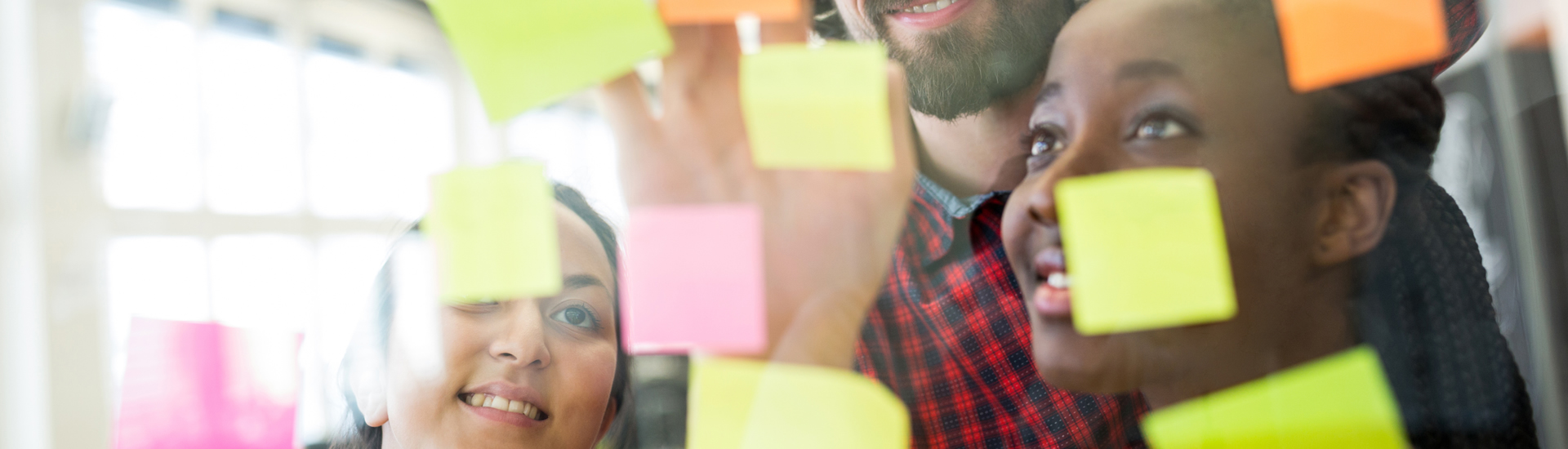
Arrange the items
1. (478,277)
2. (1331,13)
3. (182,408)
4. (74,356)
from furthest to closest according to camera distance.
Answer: (74,356), (182,408), (478,277), (1331,13)

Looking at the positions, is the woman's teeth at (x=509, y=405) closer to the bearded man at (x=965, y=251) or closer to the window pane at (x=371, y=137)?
the window pane at (x=371, y=137)

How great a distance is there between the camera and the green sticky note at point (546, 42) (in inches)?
22.2

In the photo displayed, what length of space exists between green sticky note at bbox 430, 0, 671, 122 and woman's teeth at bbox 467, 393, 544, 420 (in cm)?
24

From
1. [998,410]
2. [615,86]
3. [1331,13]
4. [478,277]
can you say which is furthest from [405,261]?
[1331,13]

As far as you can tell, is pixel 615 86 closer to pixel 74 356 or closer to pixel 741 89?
pixel 741 89

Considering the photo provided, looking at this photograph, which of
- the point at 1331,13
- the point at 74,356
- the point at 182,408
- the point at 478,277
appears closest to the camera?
the point at 1331,13

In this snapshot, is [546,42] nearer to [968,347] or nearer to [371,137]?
[371,137]

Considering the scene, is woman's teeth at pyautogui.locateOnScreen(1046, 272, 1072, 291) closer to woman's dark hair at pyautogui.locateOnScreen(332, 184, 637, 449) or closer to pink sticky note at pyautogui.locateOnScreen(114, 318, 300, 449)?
woman's dark hair at pyautogui.locateOnScreen(332, 184, 637, 449)

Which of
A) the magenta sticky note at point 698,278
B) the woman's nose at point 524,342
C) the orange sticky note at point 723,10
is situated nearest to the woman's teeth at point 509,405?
the woman's nose at point 524,342

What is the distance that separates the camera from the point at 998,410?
1.85 feet

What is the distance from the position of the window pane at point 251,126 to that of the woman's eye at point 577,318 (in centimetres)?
32

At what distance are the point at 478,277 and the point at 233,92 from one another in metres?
0.40

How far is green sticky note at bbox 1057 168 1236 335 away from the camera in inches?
19.1

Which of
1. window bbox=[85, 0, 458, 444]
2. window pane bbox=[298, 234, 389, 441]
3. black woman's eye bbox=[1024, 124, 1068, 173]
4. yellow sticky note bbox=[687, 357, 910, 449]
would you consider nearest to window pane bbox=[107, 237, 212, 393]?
window bbox=[85, 0, 458, 444]
